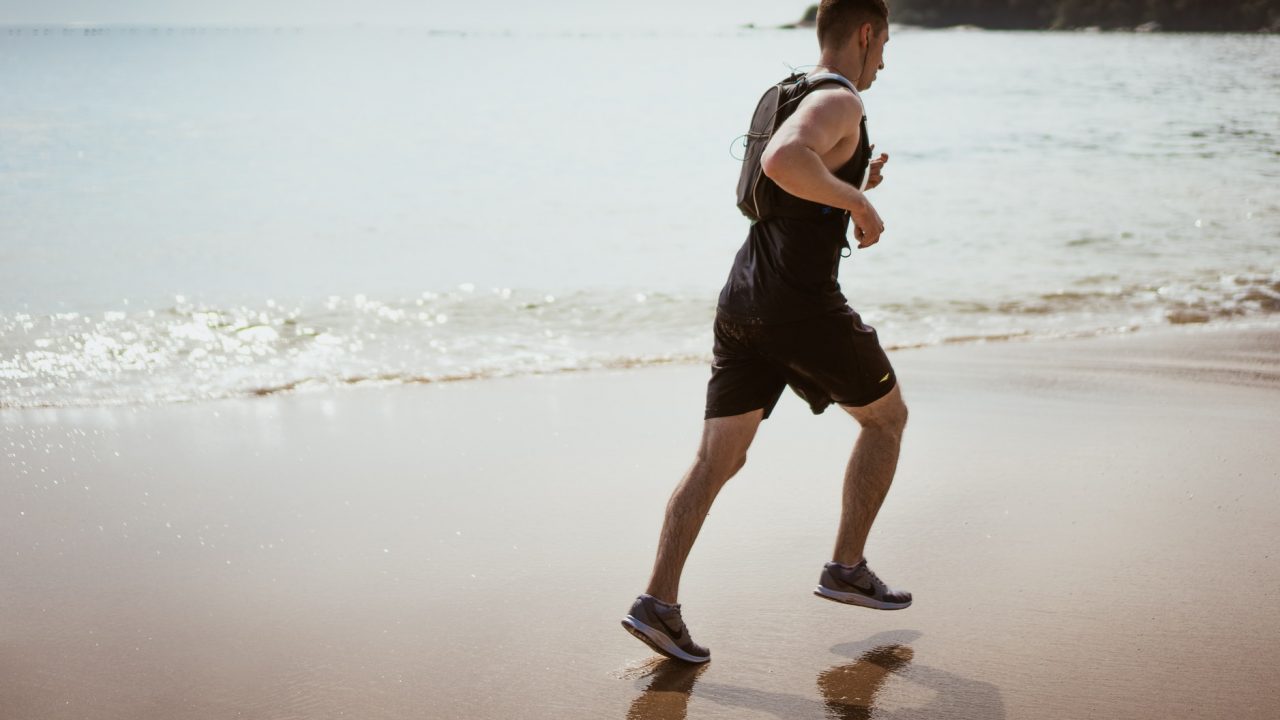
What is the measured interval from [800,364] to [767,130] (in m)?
0.62

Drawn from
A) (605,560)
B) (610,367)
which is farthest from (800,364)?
(610,367)

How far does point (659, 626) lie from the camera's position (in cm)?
303

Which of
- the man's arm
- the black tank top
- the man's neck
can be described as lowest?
the black tank top

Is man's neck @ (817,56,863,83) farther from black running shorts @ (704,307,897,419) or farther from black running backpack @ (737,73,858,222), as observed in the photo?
black running shorts @ (704,307,897,419)

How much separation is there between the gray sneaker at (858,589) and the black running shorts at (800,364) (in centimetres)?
50

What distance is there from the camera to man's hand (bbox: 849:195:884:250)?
2.71 metres

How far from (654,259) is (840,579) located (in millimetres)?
10079

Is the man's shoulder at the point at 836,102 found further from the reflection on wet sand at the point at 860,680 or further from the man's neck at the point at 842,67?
the reflection on wet sand at the point at 860,680

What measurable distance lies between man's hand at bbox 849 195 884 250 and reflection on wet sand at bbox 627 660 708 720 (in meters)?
1.24

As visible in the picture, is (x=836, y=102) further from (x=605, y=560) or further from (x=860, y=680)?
(x=605, y=560)

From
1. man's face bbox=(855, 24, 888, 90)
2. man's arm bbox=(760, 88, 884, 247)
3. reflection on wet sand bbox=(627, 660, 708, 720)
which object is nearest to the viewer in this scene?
man's arm bbox=(760, 88, 884, 247)

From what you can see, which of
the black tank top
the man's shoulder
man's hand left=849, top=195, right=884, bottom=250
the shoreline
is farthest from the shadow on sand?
the shoreline

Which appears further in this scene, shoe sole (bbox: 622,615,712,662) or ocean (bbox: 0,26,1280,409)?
ocean (bbox: 0,26,1280,409)

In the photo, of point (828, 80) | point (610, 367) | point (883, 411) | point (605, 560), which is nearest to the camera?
point (828, 80)
